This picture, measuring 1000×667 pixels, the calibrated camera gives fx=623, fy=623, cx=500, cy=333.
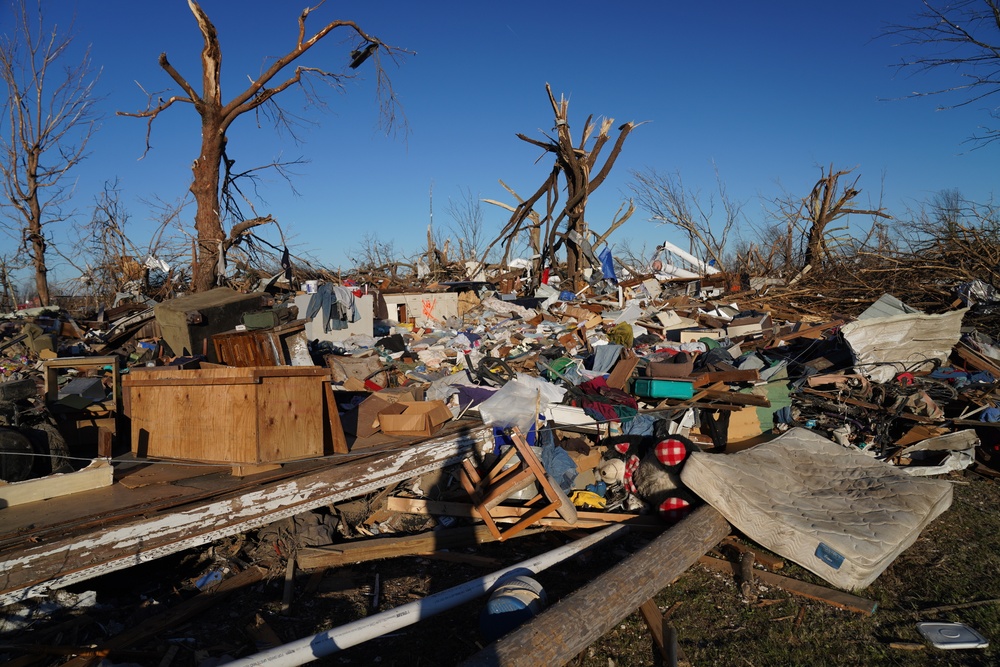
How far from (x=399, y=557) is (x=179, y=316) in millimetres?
5132

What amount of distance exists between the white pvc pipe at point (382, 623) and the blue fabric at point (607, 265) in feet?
32.0

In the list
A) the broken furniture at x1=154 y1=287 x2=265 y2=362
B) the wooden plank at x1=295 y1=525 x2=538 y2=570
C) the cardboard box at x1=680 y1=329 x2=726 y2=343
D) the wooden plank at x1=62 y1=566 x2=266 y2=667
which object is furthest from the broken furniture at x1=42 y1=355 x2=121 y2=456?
the cardboard box at x1=680 y1=329 x2=726 y2=343

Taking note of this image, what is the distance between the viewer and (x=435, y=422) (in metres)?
6.21

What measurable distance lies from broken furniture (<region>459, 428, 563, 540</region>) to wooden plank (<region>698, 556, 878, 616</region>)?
1296 mm

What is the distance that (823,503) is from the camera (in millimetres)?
4840

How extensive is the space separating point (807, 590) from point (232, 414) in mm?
4289

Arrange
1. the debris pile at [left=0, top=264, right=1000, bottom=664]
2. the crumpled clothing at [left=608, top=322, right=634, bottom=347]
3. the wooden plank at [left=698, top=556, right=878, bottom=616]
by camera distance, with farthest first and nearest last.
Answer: the crumpled clothing at [left=608, top=322, right=634, bottom=347]
the debris pile at [left=0, top=264, right=1000, bottom=664]
the wooden plank at [left=698, top=556, right=878, bottom=616]

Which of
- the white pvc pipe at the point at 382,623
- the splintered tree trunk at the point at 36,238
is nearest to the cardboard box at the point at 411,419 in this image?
the white pvc pipe at the point at 382,623

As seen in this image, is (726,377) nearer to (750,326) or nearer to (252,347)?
(750,326)

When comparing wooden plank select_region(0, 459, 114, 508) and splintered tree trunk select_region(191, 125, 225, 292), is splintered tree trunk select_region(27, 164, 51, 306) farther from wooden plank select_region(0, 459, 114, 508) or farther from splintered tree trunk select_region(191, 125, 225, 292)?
wooden plank select_region(0, 459, 114, 508)

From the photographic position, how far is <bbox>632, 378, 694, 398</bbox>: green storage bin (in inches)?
279

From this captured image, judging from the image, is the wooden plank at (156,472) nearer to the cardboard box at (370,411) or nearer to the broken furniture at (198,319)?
the cardboard box at (370,411)

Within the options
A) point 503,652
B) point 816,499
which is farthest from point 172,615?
point 816,499

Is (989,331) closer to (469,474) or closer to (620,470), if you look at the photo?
(620,470)
